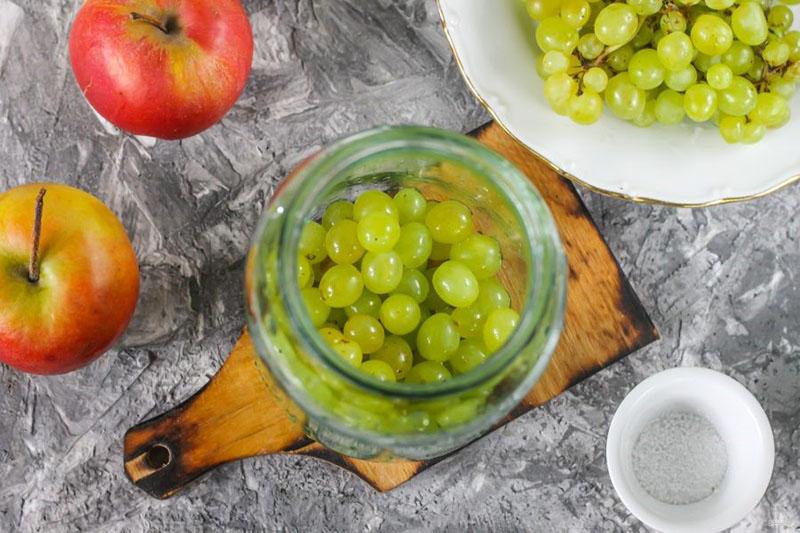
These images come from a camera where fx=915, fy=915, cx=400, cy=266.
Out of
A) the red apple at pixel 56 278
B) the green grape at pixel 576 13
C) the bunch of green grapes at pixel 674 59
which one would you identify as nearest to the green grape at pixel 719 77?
the bunch of green grapes at pixel 674 59

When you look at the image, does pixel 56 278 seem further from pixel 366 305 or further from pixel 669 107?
pixel 669 107

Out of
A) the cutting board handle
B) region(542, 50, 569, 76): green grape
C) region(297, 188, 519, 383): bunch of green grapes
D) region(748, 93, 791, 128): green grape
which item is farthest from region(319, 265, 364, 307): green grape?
region(748, 93, 791, 128): green grape

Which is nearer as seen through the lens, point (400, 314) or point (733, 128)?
point (400, 314)

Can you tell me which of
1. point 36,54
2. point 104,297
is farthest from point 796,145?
point 36,54

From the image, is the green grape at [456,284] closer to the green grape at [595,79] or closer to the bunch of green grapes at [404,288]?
the bunch of green grapes at [404,288]

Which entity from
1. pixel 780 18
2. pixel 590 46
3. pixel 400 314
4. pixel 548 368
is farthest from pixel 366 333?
pixel 780 18

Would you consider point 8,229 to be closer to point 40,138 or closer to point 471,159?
point 40,138
